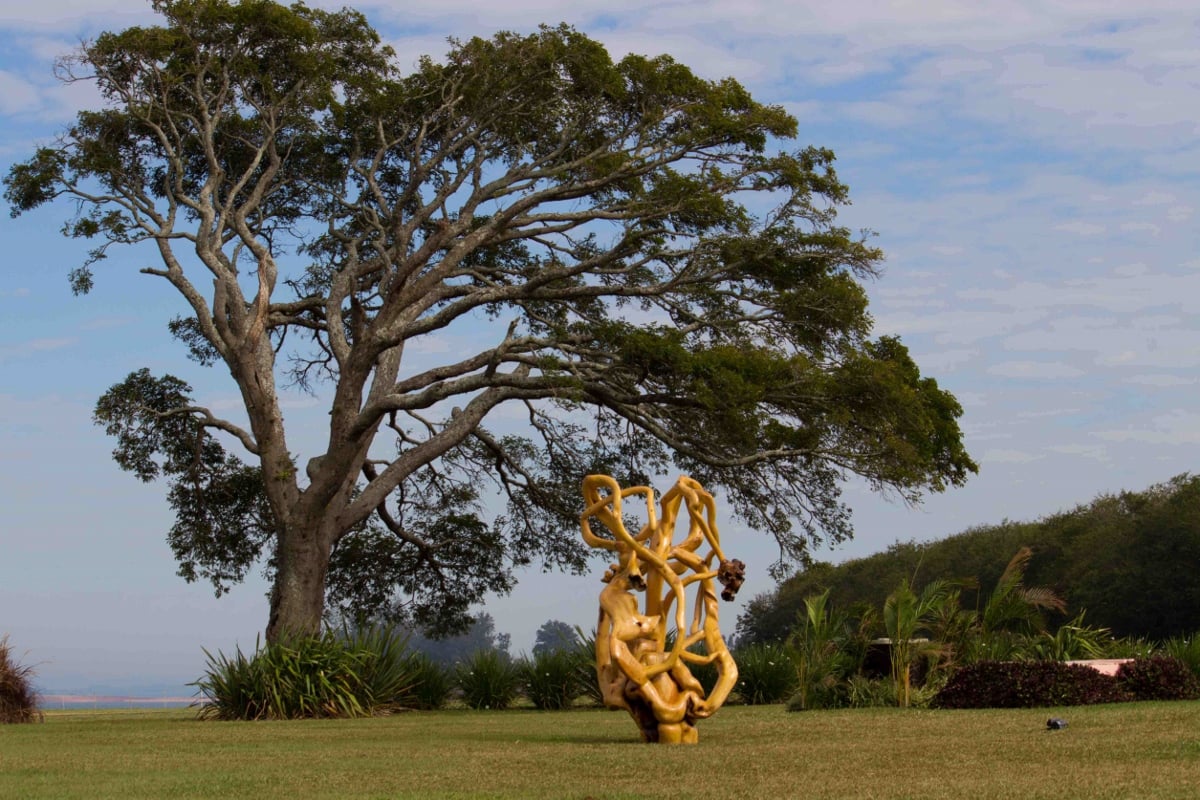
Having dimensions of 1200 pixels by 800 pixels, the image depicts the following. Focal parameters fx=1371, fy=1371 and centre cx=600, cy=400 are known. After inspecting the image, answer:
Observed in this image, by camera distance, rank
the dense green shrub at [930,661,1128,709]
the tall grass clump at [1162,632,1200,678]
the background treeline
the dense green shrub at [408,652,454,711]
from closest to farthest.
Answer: the dense green shrub at [930,661,1128,709], the tall grass clump at [1162,632,1200,678], the dense green shrub at [408,652,454,711], the background treeline

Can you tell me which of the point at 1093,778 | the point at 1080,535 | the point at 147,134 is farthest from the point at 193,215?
the point at 1080,535

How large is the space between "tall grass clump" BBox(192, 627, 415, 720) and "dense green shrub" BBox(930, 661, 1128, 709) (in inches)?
323

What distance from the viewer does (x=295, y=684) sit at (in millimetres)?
17719

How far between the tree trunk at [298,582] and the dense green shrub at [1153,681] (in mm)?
12140

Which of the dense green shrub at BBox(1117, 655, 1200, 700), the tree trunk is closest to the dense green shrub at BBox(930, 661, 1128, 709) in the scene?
the dense green shrub at BBox(1117, 655, 1200, 700)

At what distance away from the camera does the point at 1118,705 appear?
42.7 ft

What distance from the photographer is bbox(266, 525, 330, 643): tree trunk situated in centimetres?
2133

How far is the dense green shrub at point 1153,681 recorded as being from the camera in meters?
13.8

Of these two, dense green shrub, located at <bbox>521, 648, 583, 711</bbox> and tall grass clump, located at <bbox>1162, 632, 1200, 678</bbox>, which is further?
dense green shrub, located at <bbox>521, 648, 583, 711</bbox>

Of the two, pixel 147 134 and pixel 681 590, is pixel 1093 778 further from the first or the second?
pixel 147 134

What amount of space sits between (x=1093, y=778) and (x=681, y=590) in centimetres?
377

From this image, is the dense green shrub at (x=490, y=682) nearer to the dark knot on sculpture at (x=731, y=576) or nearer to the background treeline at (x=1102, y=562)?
the background treeline at (x=1102, y=562)

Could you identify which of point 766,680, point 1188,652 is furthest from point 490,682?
point 1188,652

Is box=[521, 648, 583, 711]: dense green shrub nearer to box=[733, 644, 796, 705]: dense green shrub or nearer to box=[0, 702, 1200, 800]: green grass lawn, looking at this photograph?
box=[733, 644, 796, 705]: dense green shrub
